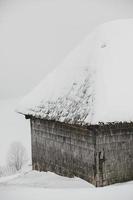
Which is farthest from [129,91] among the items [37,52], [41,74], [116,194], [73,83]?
[37,52]

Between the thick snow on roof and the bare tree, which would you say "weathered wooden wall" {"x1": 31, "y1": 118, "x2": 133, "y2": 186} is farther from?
the bare tree

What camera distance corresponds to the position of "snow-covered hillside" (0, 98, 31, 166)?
4166 centimetres

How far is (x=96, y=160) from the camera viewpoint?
10.3 m

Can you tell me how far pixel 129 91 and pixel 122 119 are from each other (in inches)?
40.1

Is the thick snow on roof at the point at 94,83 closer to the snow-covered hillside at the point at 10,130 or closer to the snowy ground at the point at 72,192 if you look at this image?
the snowy ground at the point at 72,192

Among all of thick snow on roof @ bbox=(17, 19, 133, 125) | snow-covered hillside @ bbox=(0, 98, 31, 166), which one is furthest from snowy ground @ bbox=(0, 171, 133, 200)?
snow-covered hillside @ bbox=(0, 98, 31, 166)

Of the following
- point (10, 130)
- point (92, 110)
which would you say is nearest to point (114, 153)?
point (92, 110)

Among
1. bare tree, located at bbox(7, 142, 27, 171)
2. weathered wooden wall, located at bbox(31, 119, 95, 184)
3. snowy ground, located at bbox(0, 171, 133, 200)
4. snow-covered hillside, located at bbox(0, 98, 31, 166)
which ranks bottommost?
bare tree, located at bbox(7, 142, 27, 171)

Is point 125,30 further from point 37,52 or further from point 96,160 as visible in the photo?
point 37,52

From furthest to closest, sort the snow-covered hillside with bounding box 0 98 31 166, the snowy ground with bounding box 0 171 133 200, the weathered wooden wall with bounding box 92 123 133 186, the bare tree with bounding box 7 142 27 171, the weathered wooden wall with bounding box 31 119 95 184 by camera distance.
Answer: the snow-covered hillside with bounding box 0 98 31 166, the bare tree with bounding box 7 142 27 171, the weathered wooden wall with bounding box 31 119 95 184, the weathered wooden wall with bounding box 92 123 133 186, the snowy ground with bounding box 0 171 133 200

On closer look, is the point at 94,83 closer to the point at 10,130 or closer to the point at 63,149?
the point at 63,149

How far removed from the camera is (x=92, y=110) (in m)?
9.89

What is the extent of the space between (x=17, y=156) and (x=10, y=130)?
1128cm

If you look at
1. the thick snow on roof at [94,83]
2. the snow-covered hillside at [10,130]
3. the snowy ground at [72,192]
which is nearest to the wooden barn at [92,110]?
the thick snow on roof at [94,83]
